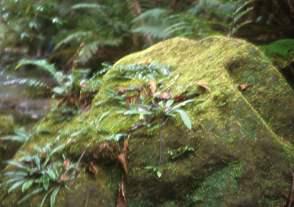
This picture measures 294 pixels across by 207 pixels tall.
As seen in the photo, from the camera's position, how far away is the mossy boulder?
2.34m

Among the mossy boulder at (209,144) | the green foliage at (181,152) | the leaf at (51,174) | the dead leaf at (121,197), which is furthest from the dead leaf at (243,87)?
the leaf at (51,174)

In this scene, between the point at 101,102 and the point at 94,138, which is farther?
the point at 101,102

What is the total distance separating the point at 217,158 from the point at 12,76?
4.51 metres

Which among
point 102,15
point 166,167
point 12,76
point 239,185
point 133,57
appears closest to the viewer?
point 239,185

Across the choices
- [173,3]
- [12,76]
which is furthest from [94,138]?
[173,3]

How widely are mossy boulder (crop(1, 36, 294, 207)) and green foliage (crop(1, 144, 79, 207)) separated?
0.23 feet

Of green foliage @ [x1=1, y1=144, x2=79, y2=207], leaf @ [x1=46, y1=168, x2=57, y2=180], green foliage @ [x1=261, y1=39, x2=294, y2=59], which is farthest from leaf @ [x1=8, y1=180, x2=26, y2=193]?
green foliage @ [x1=261, y1=39, x2=294, y2=59]

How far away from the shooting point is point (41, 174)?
8.86 feet

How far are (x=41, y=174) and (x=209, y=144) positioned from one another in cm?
117

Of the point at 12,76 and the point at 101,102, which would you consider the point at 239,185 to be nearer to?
the point at 101,102

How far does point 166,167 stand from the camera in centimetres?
246

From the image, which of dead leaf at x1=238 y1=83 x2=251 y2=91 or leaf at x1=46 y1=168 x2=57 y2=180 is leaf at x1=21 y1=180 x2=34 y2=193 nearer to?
leaf at x1=46 y1=168 x2=57 y2=180

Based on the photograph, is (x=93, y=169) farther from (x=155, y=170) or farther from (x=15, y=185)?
(x=15, y=185)

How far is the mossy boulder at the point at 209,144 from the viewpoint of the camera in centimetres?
234
